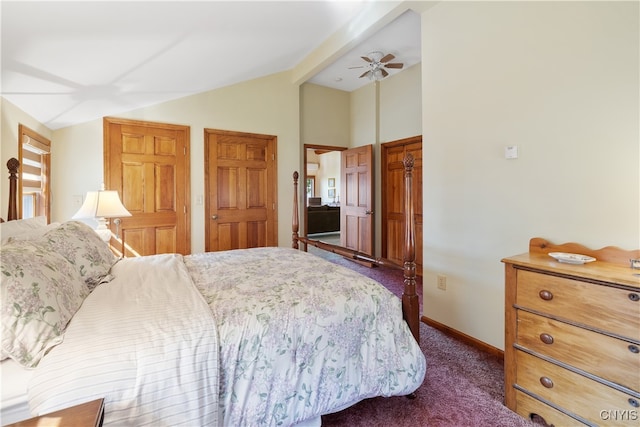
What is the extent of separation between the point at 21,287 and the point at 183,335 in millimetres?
570

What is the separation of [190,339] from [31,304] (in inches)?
21.5

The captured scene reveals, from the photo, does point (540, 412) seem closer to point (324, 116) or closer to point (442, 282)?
point (442, 282)

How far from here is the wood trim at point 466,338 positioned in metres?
2.24

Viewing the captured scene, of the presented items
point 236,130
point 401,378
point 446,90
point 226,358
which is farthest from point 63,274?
point 236,130

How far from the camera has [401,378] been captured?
154 centimetres

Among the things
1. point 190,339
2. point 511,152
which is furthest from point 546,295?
point 190,339

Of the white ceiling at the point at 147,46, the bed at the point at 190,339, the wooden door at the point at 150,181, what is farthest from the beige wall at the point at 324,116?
the bed at the point at 190,339

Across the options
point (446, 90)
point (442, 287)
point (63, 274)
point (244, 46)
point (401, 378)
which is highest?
point (244, 46)

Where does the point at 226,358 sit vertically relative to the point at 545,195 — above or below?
below

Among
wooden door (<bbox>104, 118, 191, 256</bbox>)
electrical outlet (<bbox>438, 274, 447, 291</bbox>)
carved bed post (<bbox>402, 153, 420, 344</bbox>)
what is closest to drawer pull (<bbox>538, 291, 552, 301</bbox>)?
carved bed post (<bbox>402, 153, 420, 344</bbox>)

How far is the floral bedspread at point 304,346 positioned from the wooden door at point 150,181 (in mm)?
2338

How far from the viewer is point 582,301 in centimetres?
139

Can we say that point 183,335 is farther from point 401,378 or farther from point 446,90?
point 446,90

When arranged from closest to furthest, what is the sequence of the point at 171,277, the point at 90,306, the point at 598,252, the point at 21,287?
the point at 21,287 < the point at 90,306 < the point at 598,252 < the point at 171,277
